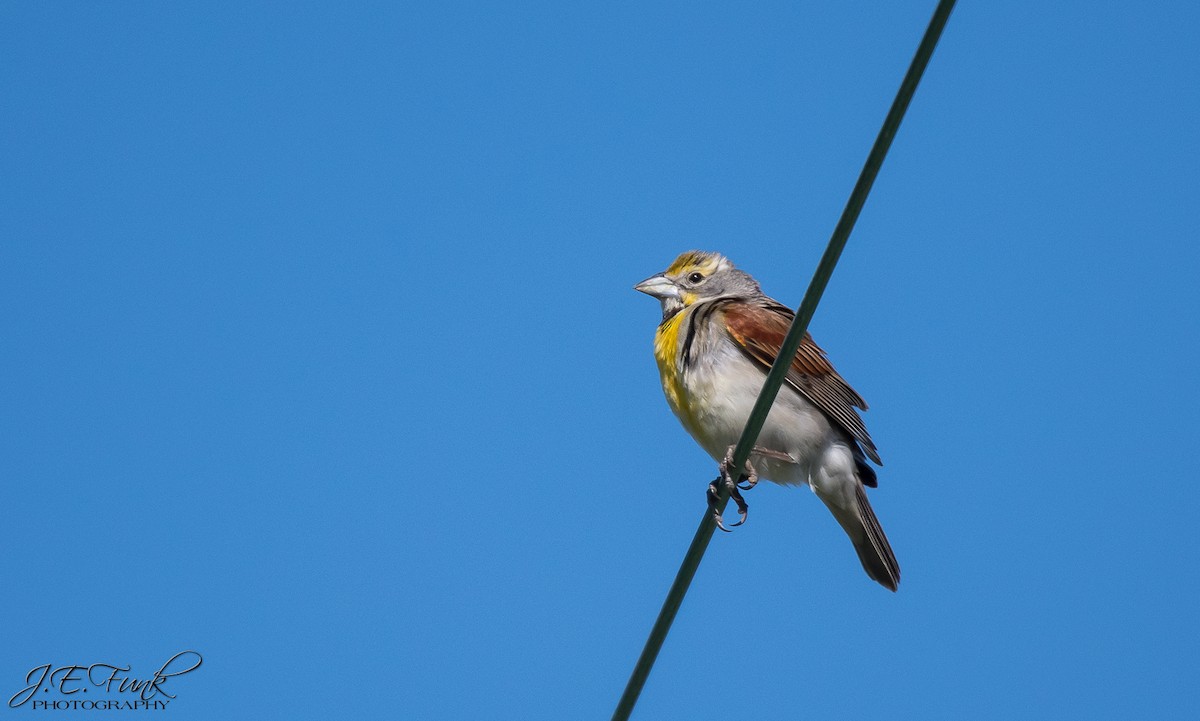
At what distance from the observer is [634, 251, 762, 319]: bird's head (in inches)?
305

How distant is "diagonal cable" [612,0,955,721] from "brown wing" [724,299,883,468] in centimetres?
225

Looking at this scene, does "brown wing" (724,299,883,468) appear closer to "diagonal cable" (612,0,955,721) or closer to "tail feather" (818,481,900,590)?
"tail feather" (818,481,900,590)

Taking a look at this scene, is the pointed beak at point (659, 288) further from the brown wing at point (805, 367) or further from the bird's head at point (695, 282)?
the brown wing at point (805, 367)

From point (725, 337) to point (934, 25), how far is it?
144 inches

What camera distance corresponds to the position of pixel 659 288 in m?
7.78

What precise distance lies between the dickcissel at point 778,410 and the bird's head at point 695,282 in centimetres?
83

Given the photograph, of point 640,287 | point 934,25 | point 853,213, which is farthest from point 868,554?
point 934,25

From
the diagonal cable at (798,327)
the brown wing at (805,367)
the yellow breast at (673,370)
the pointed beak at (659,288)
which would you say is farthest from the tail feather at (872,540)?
the diagonal cable at (798,327)

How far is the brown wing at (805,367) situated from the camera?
21.2ft

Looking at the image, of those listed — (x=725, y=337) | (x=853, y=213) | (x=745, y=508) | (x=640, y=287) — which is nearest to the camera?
(x=853, y=213)

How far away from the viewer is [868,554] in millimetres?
6668

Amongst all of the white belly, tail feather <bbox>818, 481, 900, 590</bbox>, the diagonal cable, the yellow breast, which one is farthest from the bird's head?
the diagonal cable

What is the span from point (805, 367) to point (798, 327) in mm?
3054

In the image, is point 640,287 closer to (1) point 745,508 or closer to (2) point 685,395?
(2) point 685,395
